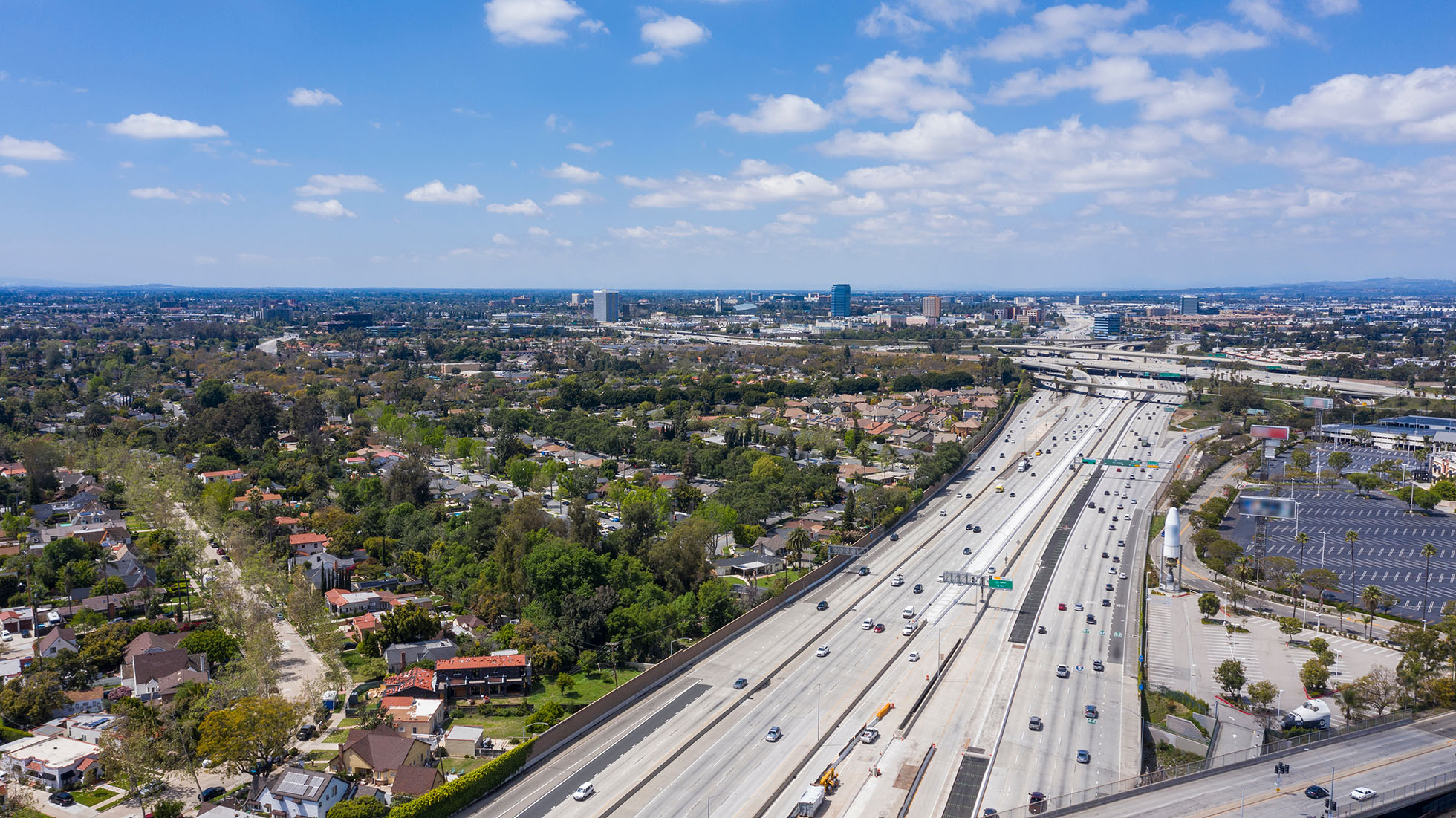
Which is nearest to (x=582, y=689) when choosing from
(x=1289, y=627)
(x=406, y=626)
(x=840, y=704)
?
(x=406, y=626)

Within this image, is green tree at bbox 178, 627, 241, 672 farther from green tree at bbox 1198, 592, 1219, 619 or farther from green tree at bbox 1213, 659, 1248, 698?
green tree at bbox 1198, 592, 1219, 619

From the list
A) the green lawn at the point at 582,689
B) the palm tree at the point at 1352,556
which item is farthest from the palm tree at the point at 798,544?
the palm tree at the point at 1352,556

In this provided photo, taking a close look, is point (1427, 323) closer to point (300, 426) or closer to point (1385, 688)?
point (1385, 688)

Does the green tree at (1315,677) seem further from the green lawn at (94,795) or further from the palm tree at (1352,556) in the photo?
the green lawn at (94,795)

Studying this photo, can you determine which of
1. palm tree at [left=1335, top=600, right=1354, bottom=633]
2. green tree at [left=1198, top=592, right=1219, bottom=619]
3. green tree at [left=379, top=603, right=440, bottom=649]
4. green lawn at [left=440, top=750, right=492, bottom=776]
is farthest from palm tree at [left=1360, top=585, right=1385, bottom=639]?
green tree at [left=379, top=603, right=440, bottom=649]

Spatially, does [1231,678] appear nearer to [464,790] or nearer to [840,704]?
[840,704]

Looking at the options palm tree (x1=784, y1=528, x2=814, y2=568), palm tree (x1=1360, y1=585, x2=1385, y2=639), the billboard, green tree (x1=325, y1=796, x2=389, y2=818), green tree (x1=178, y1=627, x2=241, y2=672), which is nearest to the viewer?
green tree (x1=325, y1=796, x2=389, y2=818)

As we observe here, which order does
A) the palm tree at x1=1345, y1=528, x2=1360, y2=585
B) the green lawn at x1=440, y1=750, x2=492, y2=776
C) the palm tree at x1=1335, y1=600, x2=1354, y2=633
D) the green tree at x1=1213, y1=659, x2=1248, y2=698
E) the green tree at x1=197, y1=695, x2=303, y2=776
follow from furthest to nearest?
the palm tree at x1=1345, y1=528, x2=1360, y2=585 < the palm tree at x1=1335, y1=600, x2=1354, y2=633 < the green tree at x1=1213, y1=659, x2=1248, y2=698 < the green lawn at x1=440, y1=750, x2=492, y2=776 < the green tree at x1=197, y1=695, x2=303, y2=776
